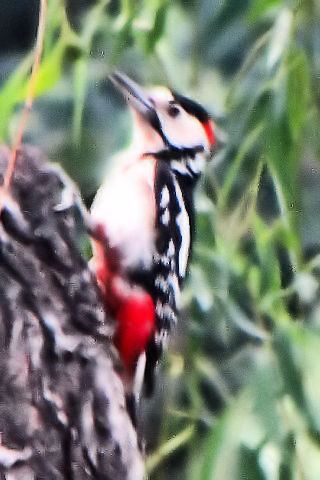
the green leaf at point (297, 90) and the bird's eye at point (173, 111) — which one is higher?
the bird's eye at point (173, 111)

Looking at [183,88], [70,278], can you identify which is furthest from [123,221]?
[183,88]

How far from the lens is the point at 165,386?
0.86 metres

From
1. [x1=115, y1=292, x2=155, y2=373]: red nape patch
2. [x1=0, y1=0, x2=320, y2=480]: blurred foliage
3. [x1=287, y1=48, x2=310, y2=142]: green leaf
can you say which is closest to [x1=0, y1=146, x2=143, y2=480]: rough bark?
[x1=115, y1=292, x2=155, y2=373]: red nape patch

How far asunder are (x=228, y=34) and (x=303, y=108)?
0.15 metres

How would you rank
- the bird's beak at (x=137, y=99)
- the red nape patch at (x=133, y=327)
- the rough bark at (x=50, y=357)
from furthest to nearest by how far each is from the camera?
1. the bird's beak at (x=137, y=99)
2. the red nape patch at (x=133, y=327)
3. the rough bark at (x=50, y=357)

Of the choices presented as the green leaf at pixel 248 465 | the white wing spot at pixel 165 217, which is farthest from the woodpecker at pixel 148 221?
the green leaf at pixel 248 465

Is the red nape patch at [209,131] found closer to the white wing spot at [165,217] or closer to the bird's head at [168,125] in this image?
the bird's head at [168,125]

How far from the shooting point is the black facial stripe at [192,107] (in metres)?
0.76

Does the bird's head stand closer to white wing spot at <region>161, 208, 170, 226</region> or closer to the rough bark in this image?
white wing spot at <region>161, 208, 170, 226</region>

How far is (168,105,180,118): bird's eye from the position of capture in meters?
0.75

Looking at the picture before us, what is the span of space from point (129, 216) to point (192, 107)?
16 centimetres

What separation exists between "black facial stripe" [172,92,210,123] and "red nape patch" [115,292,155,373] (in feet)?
0.66

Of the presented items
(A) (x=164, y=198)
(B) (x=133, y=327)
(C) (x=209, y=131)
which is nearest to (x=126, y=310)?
(B) (x=133, y=327)

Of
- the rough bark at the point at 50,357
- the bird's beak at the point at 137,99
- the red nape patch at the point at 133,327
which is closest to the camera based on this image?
the rough bark at the point at 50,357
